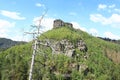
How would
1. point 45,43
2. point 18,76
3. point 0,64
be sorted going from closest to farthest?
point 45,43 → point 18,76 → point 0,64

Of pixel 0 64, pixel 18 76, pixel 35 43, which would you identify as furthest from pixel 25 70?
pixel 35 43

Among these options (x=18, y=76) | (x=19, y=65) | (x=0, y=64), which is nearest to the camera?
(x=18, y=76)

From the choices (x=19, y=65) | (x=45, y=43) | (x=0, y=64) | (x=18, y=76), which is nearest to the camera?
(x=45, y=43)

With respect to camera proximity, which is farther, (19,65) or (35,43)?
(19,65)

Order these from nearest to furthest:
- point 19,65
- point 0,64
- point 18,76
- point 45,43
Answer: point 45,43 < point 18,76 < point 19,65 < point 0,64

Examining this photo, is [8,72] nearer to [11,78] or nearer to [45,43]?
[11,78]

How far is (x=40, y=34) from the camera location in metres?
20.3

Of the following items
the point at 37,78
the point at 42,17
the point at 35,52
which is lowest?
the point at 37,78

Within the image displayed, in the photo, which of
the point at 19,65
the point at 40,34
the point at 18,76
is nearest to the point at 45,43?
the point at 40,34

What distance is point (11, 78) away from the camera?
362ft

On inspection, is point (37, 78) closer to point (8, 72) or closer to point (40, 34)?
point (8, 72)

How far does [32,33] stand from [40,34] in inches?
24.1

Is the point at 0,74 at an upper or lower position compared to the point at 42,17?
lower

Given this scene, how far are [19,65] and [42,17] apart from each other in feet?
332
